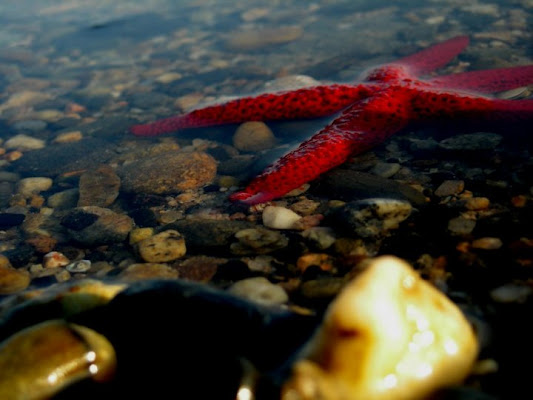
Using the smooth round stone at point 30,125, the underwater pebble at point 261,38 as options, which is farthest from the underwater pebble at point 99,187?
the underwater pebble at point 261,38

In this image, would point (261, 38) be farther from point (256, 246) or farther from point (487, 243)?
point (487, 243)

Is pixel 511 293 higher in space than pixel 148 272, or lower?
higher

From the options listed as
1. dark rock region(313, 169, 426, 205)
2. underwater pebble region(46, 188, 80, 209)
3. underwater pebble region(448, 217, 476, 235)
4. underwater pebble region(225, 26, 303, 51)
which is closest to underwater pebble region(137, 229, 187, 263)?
dark rock region(313, 169, 426, 205)

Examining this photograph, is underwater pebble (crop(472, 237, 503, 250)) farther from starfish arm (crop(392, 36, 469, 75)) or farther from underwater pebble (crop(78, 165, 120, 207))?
starfish arm (crop(392, 36, 469, 75))

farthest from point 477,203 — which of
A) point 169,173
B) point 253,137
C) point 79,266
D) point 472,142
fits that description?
point 79,266

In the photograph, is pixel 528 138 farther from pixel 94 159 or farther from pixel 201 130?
pixel 94 159

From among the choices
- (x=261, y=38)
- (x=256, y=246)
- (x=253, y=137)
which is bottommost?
(x=256, y=246)

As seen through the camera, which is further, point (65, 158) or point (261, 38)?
point (261, 38)
